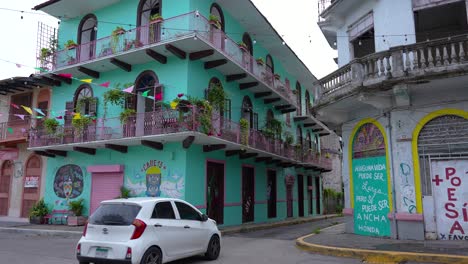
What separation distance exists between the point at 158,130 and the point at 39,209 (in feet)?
28.6

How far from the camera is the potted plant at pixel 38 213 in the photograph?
19.5 m

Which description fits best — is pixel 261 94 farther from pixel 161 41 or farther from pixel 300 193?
pixel 300 193

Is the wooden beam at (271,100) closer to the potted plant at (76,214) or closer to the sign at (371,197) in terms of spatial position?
the sign at (371,197)

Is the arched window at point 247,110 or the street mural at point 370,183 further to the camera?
the arched window at point 247,110

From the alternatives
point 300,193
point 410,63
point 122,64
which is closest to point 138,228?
point 410,63

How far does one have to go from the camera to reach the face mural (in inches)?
763

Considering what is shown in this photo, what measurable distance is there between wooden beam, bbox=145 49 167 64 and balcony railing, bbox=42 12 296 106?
280mm

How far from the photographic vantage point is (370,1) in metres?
13.5

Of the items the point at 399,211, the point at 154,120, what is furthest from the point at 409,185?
the point at 154,120

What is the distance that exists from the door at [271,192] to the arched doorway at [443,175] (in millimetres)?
13074

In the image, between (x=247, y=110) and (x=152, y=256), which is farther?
(x=247, y=110)

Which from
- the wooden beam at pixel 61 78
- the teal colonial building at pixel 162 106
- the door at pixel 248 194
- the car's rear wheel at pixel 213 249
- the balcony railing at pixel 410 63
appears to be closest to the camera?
the car's rear wheel at pixel 213 249

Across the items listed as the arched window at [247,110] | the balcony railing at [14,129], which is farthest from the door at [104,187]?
the arched window at [247,110]

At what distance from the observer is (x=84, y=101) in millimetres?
19406
